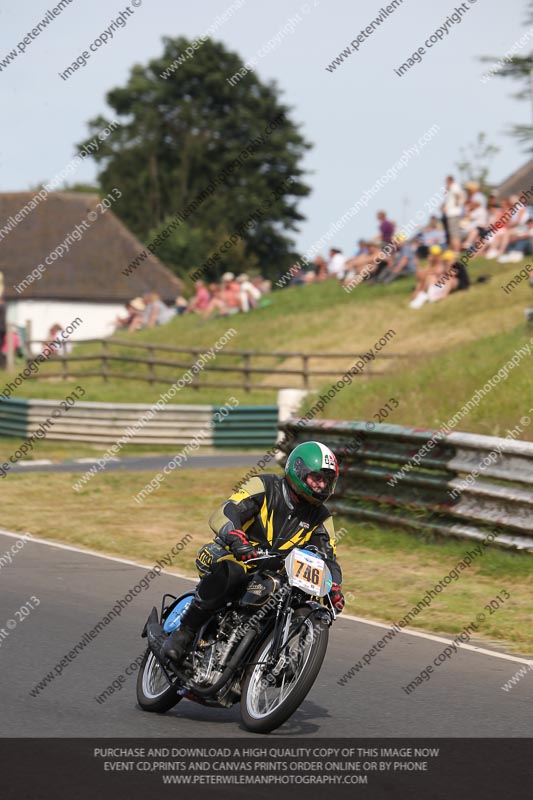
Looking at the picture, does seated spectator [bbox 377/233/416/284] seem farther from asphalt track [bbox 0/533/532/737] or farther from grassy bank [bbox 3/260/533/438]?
asphalt track [bbox 0/533/532/737]

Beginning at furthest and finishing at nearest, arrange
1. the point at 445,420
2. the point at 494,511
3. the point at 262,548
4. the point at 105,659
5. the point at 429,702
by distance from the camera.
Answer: the point at 445,420 → the point at 494,511 → the point at 105,659 → the point at 429,702 → the point at 262,548

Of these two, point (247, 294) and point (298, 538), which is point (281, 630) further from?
point (247, 294)

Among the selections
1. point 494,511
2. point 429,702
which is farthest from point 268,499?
point 494,511

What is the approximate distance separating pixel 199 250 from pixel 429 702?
69205 mm

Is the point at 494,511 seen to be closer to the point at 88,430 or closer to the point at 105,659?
the point at 105,659

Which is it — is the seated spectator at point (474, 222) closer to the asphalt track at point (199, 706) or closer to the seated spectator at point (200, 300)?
the seated spectator at point (200, 300)

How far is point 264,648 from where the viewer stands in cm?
661

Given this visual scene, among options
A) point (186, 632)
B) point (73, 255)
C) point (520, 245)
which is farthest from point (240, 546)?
point (73, 255)

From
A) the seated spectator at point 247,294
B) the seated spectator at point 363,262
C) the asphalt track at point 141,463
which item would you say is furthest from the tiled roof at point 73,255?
the asphalt track at point 141,463

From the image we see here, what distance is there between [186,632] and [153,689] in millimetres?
451

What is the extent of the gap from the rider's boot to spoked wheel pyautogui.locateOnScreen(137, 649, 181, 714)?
0.19 metres

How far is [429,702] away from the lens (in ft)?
24.8

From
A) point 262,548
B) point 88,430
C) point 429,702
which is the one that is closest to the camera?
point 262,548

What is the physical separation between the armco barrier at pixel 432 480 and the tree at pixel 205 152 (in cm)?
6082
